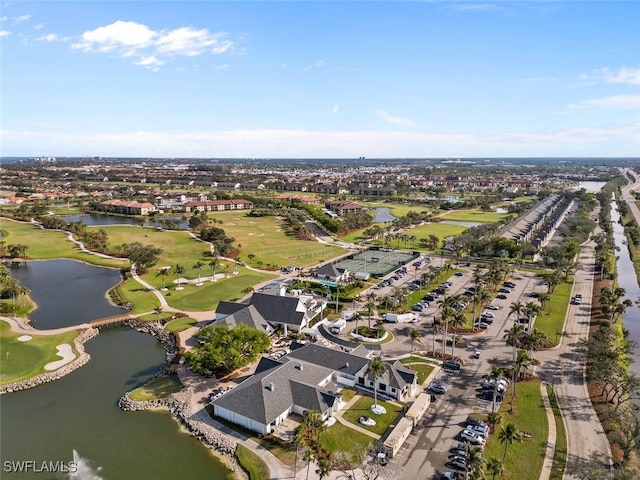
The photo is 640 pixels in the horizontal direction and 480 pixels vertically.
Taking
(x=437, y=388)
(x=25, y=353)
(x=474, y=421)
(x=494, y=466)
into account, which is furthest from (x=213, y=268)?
(x=494, y=466)

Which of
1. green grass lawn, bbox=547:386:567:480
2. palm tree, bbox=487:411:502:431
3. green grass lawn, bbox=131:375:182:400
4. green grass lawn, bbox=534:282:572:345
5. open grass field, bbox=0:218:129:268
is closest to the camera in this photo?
green grass lawn, bbox=547:386:567:480

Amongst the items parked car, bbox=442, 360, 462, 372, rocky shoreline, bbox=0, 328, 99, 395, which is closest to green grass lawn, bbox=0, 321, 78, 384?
rocky shoreline, bbox=0, 328, 99, 395

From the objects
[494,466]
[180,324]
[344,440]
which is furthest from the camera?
[180,324]

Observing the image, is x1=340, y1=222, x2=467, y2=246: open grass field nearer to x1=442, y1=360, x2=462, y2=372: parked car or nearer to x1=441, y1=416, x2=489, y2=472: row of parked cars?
x1=442, y1=360, x2=462, y2=372: parked car

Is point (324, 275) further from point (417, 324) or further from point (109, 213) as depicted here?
point (109, 213)

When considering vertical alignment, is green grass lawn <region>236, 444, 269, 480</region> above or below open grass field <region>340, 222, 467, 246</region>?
below

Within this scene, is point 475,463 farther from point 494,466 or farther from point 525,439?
point 525,439

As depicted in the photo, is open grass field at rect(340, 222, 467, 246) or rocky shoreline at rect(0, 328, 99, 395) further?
open grass field at rect(340, 222, 467, 246)
